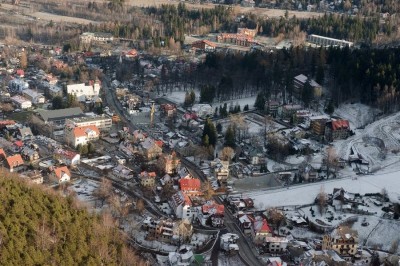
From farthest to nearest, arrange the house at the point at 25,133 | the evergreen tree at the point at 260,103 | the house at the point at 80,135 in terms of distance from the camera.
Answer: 1. the evergreen tree at the point at 260,103
2. the house at the point at 25,133
3. the house at the point at 80,135

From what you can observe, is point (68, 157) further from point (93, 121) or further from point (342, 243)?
point (342, 243)

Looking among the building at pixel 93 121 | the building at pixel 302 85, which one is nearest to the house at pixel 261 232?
the building at pixel 93 121

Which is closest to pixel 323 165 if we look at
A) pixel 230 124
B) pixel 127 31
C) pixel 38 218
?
pixel 230 124

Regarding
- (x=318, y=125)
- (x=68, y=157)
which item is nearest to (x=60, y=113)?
(x=68, y=157)

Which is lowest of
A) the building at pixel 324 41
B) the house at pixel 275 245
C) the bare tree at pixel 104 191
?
the house at pixel 275 245

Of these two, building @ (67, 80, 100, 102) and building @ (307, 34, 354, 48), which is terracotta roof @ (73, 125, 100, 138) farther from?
building @ (307, 34, 354, 48)

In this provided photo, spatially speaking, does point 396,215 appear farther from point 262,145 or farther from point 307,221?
point 262,145

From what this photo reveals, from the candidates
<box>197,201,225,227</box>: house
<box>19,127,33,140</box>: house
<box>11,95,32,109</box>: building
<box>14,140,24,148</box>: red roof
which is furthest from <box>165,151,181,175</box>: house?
<box>11,95,32,109</box>: building

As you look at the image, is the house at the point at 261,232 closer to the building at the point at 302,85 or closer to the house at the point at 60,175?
the house at the point at 60,175
